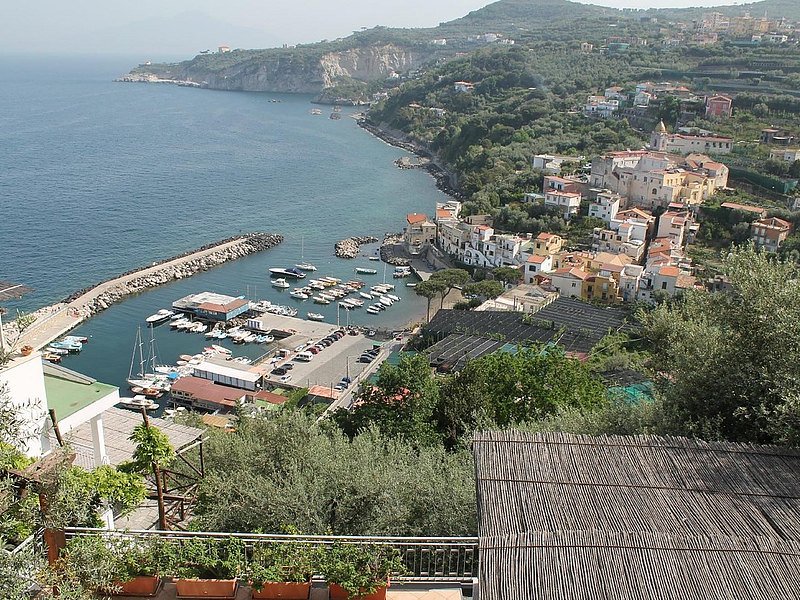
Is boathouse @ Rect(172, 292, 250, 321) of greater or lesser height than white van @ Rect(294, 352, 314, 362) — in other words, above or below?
above

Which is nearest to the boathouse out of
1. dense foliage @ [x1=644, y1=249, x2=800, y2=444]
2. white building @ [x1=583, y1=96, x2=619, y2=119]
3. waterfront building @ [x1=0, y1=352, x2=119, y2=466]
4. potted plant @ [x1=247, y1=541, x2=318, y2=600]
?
waterfront building @ [x1=0, y1=352, x2=119, y2=466]

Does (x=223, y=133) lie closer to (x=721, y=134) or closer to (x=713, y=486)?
(x=721, y=134)

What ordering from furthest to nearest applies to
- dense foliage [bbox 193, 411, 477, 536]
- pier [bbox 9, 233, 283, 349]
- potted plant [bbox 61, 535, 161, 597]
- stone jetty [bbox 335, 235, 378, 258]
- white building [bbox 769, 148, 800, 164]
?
1. white building [bbox 769, 148, 800, 164]
2. stone jetty [bbox 335, 235, 378, 258]
3. pier [bbox 9, 233, 283, 349]
4. dense foliage [bbox 193, 411, 477, 536]
5. potted plant [bbox 61, 535, 161, 597]

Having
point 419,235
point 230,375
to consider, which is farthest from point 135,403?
point 419,235

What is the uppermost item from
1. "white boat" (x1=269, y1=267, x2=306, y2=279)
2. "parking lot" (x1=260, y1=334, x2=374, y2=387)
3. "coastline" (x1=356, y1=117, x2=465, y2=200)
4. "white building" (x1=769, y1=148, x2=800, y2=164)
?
"white building" (x1=769, y1=148, x2=800, y2=164)

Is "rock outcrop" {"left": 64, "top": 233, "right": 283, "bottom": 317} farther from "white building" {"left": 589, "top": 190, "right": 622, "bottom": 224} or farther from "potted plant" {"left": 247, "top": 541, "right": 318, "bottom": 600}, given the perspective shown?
"potted plant" {"left": 247, "top": 541, "right": 318, "bottom": 600}

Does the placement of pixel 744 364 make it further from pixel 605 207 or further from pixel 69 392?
pixel 605 207

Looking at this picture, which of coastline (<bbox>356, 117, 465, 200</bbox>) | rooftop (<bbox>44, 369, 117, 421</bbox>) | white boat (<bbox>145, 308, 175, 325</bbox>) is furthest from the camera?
coastline (<bbox>356, 117, 465, 200</bbox>)

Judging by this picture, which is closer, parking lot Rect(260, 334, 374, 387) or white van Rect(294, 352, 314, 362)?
parking lot Rect(260, 334, 374, 387)
